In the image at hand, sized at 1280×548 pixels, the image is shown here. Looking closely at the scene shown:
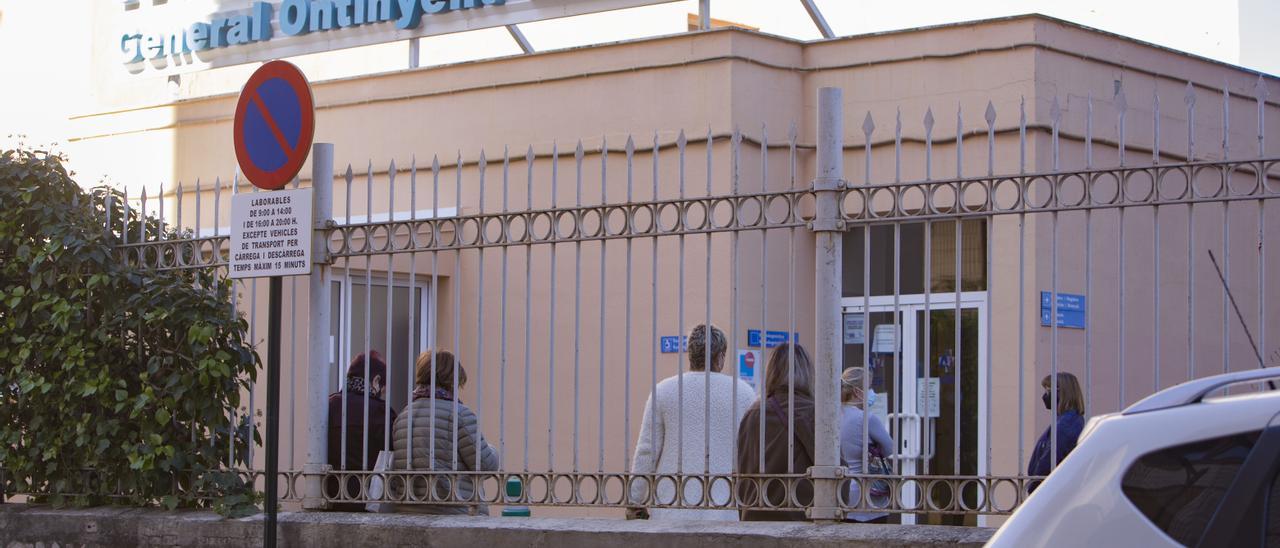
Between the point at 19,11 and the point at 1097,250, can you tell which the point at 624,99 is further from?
the point at 19,11

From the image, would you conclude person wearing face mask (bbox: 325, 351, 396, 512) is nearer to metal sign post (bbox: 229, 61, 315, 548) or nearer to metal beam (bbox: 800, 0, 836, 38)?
metal sign post (bbox: 229, 61, 315, 548)

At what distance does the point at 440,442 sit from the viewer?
7656mm

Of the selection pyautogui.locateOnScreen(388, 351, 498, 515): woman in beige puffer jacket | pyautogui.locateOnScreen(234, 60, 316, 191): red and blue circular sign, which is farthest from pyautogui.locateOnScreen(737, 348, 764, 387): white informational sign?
pyautogui.locateOnScreen(234, 60, 316, 191): red and blue circular sign

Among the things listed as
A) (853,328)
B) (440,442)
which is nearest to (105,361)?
(440,442)

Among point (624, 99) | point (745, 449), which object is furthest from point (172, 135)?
point (745, 449)

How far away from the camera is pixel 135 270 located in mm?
8570

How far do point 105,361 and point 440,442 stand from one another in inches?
82.0

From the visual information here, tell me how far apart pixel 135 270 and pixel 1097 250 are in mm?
6660

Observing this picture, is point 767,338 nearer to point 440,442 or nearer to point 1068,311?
point 1068,311

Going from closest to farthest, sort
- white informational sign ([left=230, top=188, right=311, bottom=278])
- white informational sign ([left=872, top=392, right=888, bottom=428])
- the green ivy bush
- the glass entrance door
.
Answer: white informational sign ([left=230, top=188, right=311, bottom=278])
the green ivy bush
the glass entrance door
white informational sign ([left=872, top=392, right=888, bottom=428])

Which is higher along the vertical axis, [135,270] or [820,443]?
[135,270]

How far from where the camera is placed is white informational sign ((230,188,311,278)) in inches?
268

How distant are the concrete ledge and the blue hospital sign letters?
23.0 ft

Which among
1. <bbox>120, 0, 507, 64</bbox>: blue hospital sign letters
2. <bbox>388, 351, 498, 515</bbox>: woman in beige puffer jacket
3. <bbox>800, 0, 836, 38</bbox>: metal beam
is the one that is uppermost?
<bbox>120, 0, 507, 64</bbox>: blue hospital sign letters
